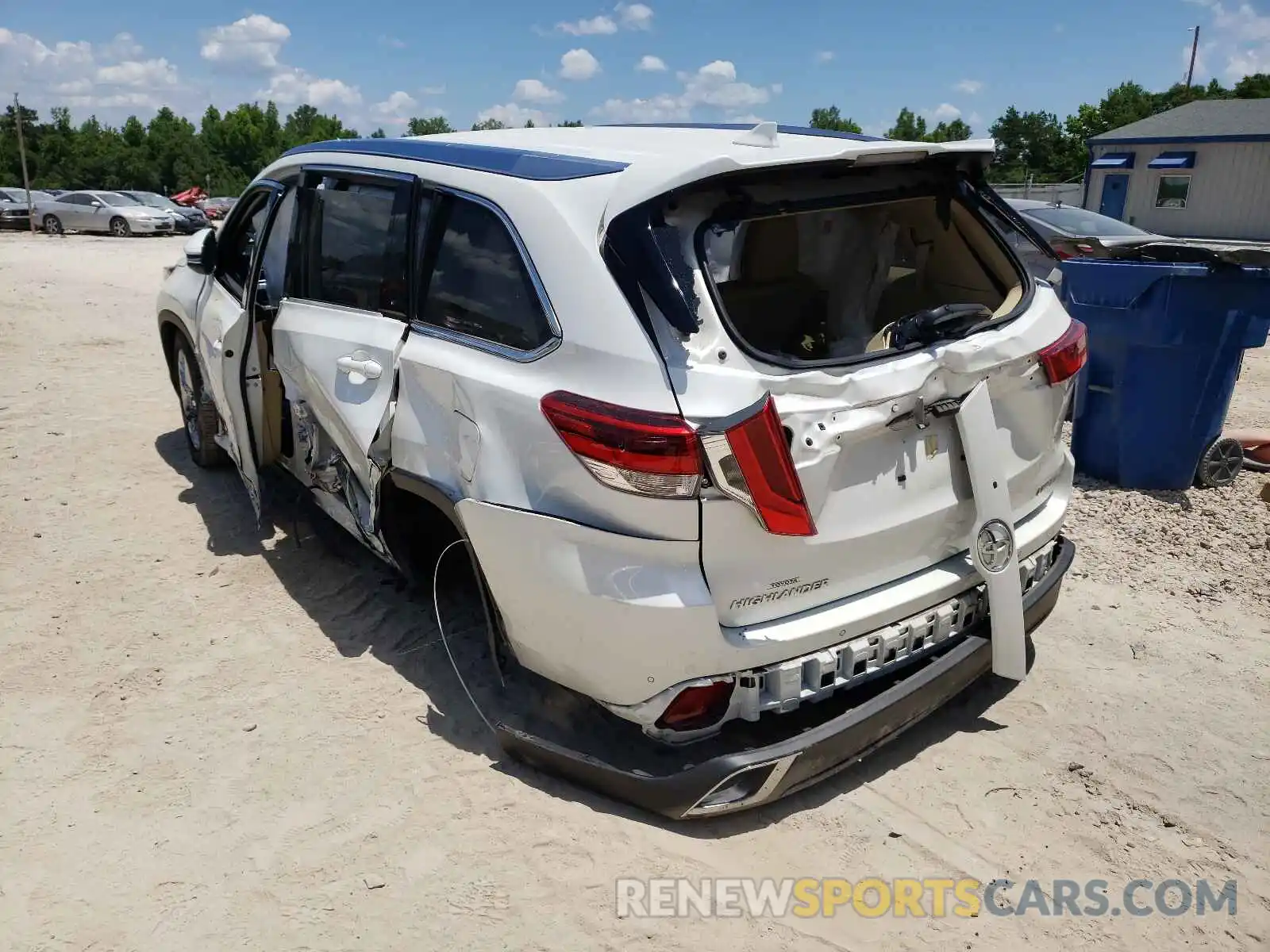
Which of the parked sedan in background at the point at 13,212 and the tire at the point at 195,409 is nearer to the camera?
the tire at the point at 195,409

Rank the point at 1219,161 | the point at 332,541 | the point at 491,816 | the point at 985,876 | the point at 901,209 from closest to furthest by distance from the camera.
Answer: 1. the point at 985,876
2. the point at 491,816
3. the point at 901,209
4. the point at 332,541
5. the point at 1219,161

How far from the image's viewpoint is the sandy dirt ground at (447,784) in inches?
101

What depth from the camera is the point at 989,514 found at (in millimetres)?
2951

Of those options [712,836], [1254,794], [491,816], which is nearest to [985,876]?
[712,836]

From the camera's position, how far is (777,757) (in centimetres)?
261

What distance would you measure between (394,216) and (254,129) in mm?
78356

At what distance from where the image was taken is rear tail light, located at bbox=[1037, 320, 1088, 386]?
3145 millimetres

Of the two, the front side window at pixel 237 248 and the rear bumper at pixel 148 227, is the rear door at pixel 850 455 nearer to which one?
the front side window at pixel 237 248

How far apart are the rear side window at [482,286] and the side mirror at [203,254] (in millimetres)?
2347

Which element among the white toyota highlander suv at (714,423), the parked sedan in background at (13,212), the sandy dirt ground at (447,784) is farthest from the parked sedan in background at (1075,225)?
the parked sedan in background at (13,212)

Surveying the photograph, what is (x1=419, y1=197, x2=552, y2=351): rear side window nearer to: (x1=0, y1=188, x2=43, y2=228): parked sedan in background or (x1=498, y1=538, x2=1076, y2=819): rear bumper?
(x1=498, y1=538, x2=1076, y2=819): rear bumper

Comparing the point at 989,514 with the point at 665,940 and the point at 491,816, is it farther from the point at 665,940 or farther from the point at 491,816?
the point at 491,816

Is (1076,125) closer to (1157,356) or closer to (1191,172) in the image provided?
(1191,172)

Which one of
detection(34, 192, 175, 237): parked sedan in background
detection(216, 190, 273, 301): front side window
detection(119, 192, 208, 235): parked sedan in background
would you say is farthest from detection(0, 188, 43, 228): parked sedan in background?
detection(216, 190, 273, 301): front side window
